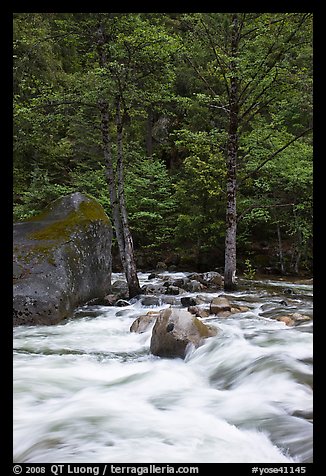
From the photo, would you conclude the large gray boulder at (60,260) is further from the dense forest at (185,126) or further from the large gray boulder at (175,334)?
the large gray boulder at (175,334)

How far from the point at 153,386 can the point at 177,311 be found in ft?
4.35

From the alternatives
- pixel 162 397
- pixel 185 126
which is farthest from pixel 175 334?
pixel 185 126

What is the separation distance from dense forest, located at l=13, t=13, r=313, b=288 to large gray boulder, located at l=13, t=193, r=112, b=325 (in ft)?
2.47

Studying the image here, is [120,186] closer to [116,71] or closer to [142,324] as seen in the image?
[116,71]

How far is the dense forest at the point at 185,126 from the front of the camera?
8.77m

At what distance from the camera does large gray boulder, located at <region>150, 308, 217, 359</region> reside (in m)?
5.38

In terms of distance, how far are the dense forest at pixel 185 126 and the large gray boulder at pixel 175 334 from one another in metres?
4.10

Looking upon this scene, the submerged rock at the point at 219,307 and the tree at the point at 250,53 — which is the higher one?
the tree at the point at 250,53

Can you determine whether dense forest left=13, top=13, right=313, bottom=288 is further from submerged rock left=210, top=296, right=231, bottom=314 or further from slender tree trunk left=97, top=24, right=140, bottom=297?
submerged rock left=210, top=296, right=231, bottom=314

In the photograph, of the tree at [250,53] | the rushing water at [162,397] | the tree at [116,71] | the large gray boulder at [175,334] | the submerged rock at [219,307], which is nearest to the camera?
the rushing water at [162,397]

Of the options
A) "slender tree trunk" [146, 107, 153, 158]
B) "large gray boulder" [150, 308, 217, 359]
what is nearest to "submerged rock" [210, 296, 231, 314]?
"large gray boulder" [150, 308, 217, 359]

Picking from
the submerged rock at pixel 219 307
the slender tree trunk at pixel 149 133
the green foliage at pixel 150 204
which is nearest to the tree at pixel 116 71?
the submerged rock at pixel 219 307

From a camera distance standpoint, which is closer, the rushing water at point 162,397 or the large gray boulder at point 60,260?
the rushing water at point 162,397
